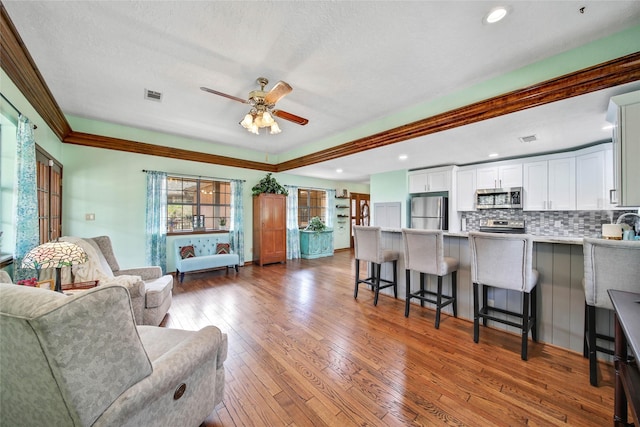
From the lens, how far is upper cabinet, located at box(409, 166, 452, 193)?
17.9 ft

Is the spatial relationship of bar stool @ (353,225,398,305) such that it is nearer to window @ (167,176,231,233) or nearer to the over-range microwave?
the over-range microwave

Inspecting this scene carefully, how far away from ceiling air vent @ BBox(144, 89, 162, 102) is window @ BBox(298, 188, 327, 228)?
14.9ft

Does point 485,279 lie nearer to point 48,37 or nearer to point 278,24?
point 278,24

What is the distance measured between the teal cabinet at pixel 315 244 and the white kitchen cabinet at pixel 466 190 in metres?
3.57

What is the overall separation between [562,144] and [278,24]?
4.67 metres

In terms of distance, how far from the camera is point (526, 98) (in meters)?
2.53

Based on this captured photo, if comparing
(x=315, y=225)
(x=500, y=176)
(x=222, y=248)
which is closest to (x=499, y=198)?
(x=500, y=176)

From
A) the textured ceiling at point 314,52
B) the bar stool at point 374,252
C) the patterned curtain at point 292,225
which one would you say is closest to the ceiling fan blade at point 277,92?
the textured ceiling at point 314,52

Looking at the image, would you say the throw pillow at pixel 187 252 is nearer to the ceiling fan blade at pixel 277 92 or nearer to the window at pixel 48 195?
the window at pixel 48 195

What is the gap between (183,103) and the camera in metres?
3.45

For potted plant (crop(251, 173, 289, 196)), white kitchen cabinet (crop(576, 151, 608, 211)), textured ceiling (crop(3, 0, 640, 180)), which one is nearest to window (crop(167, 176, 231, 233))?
potted plant (crop(251, 173, 289, 196))

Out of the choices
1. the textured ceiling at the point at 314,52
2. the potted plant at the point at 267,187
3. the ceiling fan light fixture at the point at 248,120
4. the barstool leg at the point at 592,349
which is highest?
the textured ceiling at the point at 314,52

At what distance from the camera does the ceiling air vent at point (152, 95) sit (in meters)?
3.12

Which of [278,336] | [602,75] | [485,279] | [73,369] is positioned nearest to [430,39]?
[602,75]
